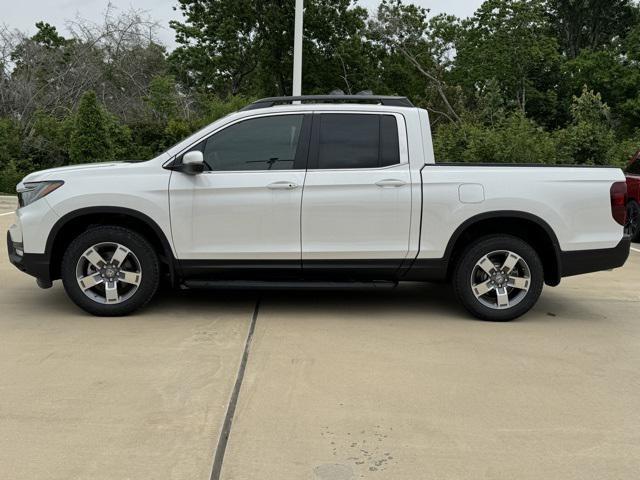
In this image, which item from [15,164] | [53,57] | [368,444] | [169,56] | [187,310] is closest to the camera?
[368,444]

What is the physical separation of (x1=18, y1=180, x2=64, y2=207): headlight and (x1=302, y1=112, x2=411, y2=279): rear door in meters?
2.20

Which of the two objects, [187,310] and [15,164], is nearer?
[187,310]

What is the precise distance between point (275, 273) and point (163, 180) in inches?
50.2

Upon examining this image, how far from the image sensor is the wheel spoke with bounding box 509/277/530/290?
221 inches

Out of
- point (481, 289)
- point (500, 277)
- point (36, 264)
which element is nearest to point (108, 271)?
point (36, 264)

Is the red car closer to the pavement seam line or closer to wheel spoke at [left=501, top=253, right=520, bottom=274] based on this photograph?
wheel spoke at [left=501, top=253, right=520, bottom=274]

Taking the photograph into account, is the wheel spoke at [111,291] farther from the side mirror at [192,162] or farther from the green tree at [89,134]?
the green tree at [89,134]

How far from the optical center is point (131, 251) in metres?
5.50

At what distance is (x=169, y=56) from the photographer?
38.9 m

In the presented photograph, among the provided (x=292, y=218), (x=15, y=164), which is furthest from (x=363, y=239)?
(x=15, y=164)

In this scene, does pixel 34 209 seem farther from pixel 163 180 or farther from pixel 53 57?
pixel 53 57

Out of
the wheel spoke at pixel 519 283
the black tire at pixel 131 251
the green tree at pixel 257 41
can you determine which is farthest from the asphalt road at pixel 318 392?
the green tree at pixel 257 41

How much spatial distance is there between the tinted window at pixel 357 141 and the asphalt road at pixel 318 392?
1.44 meters

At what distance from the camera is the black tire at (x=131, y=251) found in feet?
18.0
